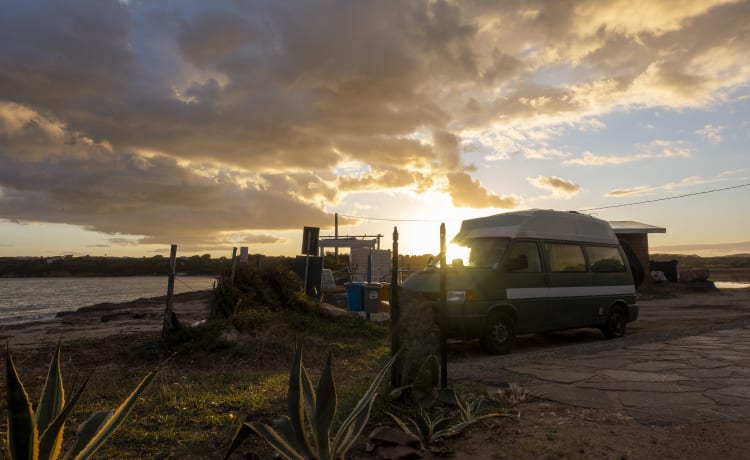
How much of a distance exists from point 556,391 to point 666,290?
72.3ft

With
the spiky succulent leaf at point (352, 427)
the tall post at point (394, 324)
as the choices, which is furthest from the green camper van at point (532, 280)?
the spiky succulent leaf at point (352, 427)

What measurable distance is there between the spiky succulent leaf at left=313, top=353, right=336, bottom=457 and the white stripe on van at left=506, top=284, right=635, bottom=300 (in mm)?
6452

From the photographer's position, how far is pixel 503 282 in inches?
353

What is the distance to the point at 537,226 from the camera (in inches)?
384

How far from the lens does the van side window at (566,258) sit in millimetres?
9953

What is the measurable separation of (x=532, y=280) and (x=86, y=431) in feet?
26.5

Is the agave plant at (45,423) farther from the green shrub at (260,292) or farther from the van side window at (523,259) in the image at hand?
the green shrub at (260,292)

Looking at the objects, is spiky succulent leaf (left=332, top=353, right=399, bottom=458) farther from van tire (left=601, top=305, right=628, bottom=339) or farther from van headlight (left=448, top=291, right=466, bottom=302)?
van tire (left=601, top=305, right=628, bottom=339)

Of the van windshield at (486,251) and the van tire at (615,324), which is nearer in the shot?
the van windshield at (486,251)

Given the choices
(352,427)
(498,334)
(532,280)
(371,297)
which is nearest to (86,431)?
(352,427)

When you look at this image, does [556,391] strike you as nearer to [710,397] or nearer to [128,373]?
[710,397]

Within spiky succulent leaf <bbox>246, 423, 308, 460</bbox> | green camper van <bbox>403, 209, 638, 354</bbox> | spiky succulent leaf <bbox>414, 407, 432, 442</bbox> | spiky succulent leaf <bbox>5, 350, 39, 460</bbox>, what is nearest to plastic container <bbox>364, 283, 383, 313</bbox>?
green camper van <bbox>403, 209, 638, 354</bbox>

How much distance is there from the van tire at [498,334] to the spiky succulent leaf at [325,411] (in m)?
6.01

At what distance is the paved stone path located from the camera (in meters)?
4.85
